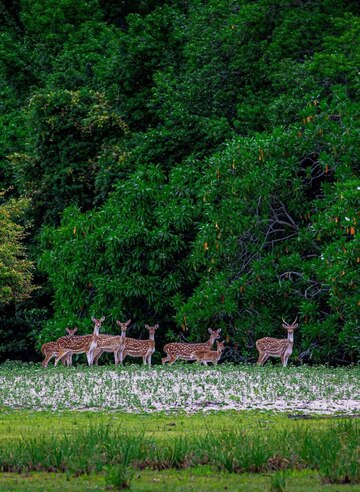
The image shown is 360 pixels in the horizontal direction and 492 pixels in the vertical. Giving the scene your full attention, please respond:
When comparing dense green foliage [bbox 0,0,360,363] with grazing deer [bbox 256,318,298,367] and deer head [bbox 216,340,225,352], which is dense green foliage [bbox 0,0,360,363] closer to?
grazing deer [bbox 256,318,298,367]

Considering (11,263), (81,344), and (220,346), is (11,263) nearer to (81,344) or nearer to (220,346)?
(81,344)

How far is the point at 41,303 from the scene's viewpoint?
43062 millimetres

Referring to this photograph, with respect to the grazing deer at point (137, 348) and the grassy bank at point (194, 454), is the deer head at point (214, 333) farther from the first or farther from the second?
the grassy bank at point (194, 454)

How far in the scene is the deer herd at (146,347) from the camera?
31.8m

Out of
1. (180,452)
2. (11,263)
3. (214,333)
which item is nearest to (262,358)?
(214,333)

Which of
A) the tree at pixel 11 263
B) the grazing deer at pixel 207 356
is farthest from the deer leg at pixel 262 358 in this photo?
the tree at pixel 11 263

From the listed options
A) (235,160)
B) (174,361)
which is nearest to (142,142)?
(235,160)

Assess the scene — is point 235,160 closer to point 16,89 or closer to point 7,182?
point 7,182

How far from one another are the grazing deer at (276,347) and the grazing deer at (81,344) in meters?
4.50

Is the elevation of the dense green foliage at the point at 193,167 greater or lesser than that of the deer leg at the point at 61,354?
greater

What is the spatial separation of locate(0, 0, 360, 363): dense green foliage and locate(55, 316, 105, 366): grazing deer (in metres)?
2.44

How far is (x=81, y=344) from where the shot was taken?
33.4m

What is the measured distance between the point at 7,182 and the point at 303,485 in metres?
33.6

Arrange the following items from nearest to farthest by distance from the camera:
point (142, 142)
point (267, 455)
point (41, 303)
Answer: point (267, 455), point (142, 142), point (41, 303)
